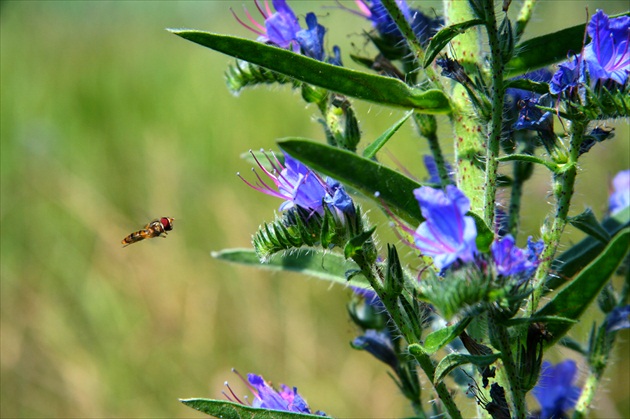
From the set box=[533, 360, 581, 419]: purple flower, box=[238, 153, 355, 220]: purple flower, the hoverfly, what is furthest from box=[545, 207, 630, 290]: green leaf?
the hoverfly

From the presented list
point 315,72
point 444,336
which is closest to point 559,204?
point 444,336

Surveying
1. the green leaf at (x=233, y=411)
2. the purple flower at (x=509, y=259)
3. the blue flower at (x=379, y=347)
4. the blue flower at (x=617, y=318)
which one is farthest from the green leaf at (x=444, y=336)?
the blue flower at (x=617, y=318)

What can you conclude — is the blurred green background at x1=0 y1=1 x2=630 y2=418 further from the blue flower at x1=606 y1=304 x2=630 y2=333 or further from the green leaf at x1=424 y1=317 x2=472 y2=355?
the green leaf at x1=424 y1=317 x2=472 y2=355

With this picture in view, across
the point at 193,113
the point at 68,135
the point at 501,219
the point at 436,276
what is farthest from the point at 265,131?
the point at 436,276

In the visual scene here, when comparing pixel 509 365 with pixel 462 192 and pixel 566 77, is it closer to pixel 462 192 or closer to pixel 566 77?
pixel 462 192

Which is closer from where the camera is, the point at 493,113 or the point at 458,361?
the point at 458,361
